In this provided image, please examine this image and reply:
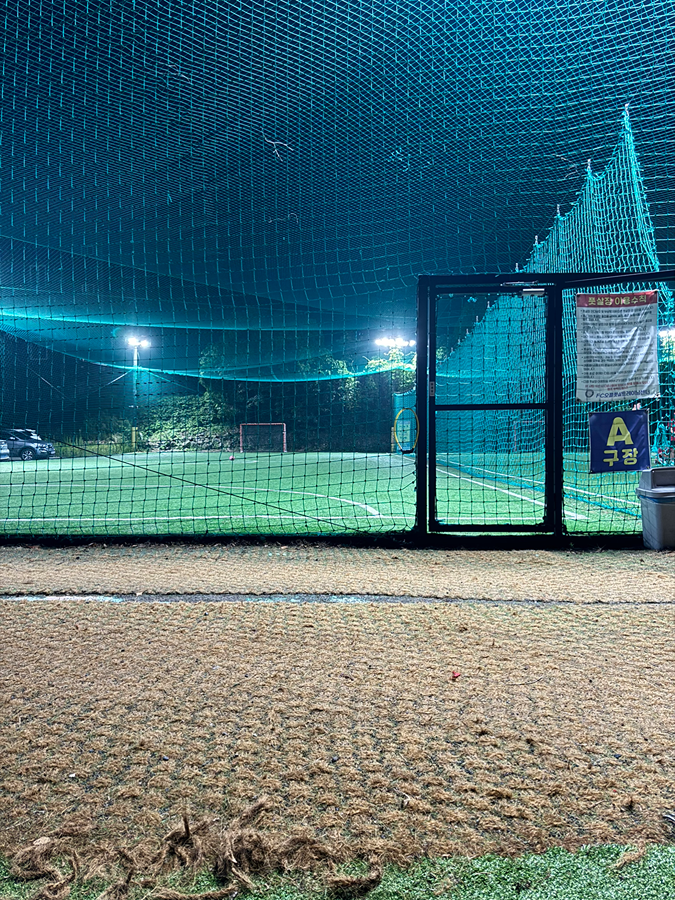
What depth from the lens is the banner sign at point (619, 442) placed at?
12.8 ft

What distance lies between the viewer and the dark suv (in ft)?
54.1

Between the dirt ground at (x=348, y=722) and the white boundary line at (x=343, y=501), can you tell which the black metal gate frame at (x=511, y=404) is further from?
the dirt ground at (x=348, y=722)

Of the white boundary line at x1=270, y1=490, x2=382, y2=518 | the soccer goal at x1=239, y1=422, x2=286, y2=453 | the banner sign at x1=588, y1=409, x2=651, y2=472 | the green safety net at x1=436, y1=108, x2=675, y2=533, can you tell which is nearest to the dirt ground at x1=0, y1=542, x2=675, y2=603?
the banner sign at x1=588, y1=409, x2=651, y2=472

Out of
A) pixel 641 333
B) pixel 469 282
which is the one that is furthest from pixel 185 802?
pixel 641 333

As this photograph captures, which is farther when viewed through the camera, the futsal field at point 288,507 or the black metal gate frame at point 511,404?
the futsal field at point 288,507

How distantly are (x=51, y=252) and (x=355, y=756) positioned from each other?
904cm

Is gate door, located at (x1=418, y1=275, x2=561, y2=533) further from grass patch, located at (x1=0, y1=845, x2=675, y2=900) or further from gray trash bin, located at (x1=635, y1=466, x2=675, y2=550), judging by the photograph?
grass patch, located at (x1=0, y1=845, x2=675, y2=900)

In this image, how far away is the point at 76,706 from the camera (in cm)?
147

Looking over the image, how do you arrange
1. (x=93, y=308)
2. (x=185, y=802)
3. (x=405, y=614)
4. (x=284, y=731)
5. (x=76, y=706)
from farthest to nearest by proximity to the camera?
(x=93, y=308)
(x=405, y=614)
(x=76, y=706)
(x=284, y=731)
(x=185, y=802)

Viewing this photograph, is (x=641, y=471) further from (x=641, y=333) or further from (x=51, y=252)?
(x=51, y=252)

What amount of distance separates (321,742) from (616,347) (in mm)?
3532

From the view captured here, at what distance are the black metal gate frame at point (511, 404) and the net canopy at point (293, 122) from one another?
2.90 feet

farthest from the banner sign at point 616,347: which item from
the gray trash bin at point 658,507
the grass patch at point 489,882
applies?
the grass patch at point 489,882

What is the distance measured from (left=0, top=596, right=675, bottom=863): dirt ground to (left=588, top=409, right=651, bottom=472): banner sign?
1.84m
